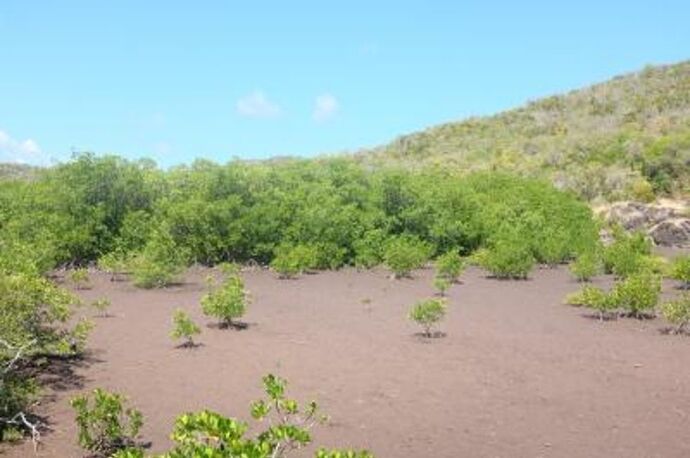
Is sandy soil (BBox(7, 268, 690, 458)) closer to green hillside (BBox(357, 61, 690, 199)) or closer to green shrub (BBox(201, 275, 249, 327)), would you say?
green shrub (BBox(201, 275, 249, 327))

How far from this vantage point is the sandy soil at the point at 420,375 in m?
9.16

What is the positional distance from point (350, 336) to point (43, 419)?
19.5ft

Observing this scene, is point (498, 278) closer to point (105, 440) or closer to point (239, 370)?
point (239, 370)

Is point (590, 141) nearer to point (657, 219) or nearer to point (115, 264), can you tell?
point (657, 219)

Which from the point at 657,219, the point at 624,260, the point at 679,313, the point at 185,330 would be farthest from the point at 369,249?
the point at 657,219

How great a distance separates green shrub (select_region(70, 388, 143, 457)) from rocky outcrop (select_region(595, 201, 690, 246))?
2454 cm

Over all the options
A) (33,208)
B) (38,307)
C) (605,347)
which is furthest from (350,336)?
(33,208)

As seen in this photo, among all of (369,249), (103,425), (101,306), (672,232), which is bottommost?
(103,425)

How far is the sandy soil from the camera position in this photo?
9156 millimetres

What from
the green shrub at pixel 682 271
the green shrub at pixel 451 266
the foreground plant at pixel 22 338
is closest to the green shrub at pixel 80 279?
the foreground plant at pixel 22 338

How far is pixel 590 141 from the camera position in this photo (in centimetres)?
4638

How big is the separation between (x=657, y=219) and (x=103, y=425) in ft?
85.8

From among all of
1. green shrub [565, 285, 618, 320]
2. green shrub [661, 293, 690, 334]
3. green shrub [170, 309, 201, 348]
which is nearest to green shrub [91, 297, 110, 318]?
green shrub [170, 309, 201, 348]

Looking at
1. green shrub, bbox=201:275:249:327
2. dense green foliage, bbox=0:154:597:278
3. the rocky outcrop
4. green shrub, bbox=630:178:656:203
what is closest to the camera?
green shrub, bbox=201:275:249:327
